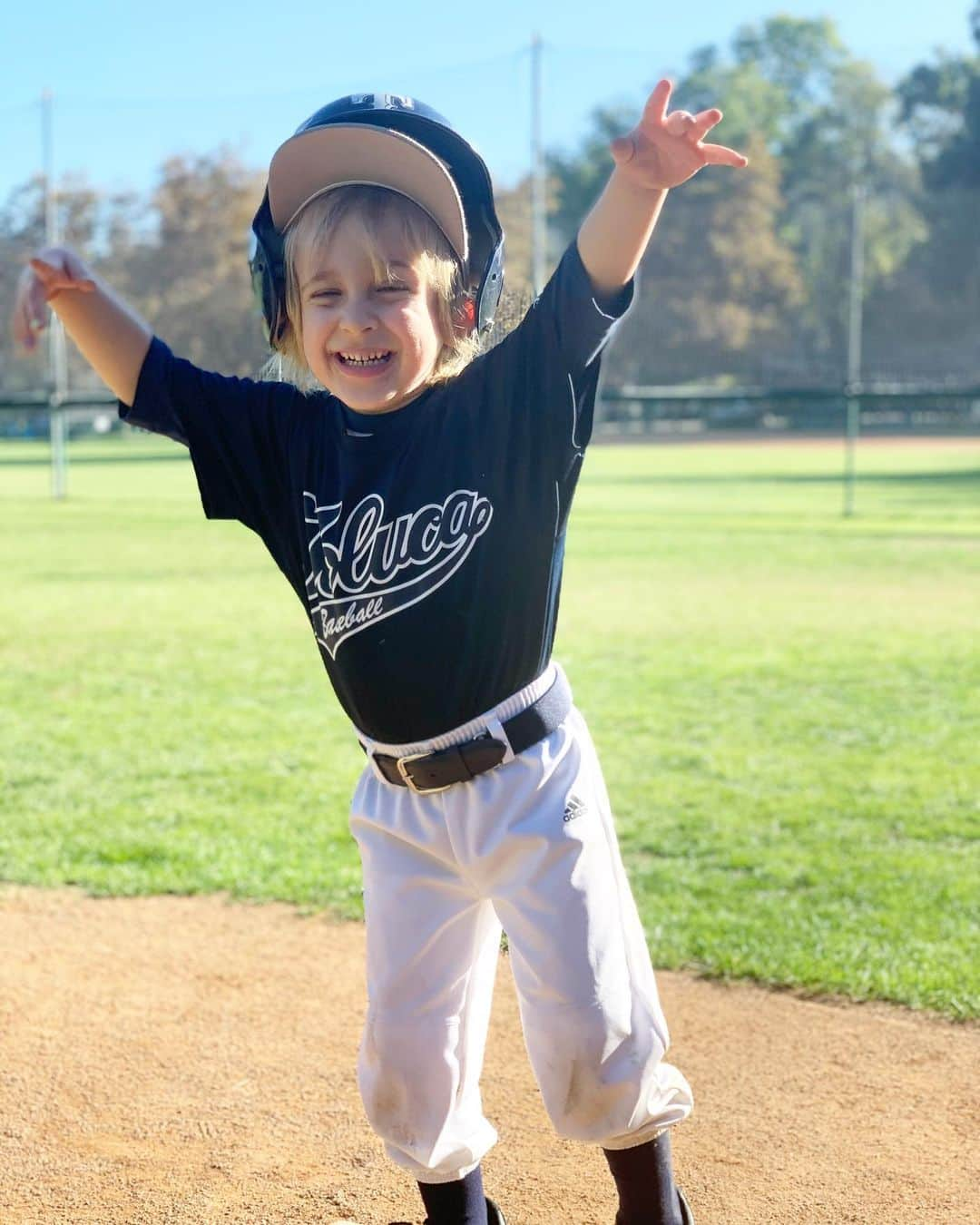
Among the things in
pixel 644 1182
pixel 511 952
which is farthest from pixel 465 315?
pixel 644 1182

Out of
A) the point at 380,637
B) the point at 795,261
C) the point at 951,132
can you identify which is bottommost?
the point at 380,637

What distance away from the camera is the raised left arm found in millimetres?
1824

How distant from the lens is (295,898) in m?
3.82

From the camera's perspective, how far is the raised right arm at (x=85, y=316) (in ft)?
7.07

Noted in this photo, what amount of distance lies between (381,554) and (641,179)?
612mm

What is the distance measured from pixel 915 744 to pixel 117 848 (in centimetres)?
305

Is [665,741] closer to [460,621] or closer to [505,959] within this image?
[505,959]

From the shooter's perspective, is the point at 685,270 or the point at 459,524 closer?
the point at 459,524

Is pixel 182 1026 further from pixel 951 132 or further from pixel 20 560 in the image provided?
Result: pixel 951 132

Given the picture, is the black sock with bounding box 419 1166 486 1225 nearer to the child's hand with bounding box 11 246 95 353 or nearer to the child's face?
the child's face

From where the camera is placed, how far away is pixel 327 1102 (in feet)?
8.65

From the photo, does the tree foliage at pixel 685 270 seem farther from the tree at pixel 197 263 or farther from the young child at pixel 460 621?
the young child at pixel 460 621

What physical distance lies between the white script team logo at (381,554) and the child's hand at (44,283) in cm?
54

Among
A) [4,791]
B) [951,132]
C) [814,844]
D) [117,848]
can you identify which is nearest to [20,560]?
[4,791]
